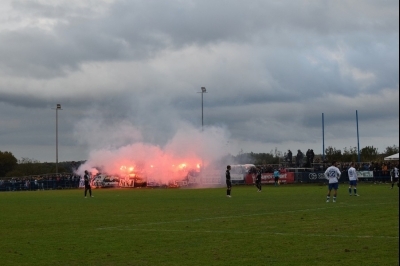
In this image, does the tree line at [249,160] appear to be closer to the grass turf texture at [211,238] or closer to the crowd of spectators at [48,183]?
the crowd of spectators at [48,183]

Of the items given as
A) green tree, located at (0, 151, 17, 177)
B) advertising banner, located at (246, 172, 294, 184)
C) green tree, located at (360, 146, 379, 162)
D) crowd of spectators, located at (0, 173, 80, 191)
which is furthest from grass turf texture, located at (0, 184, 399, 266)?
green tree, located at (0, 151, 17, 177)

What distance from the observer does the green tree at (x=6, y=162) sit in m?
139

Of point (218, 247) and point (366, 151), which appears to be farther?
point (366, 151)

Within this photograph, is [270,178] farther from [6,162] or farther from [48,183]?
[6,162]

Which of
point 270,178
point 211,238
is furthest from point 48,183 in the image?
point 211,238

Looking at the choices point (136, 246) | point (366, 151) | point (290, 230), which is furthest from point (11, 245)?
point (366, 151)

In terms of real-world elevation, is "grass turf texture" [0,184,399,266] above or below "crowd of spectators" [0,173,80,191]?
below

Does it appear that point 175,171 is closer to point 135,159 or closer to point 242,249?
point 135,159

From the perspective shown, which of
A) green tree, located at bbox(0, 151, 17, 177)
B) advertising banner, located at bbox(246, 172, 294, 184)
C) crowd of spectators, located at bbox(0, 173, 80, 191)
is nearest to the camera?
advertising banner, located at bbox(246, 172, 294, 184)

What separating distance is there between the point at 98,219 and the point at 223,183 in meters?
49.5

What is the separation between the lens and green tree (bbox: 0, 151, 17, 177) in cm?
13888

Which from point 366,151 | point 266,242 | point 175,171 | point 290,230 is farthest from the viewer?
point 366,151

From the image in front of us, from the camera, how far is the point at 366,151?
4796 inches

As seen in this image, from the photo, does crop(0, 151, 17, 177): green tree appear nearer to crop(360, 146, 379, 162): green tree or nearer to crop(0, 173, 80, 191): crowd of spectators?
crop(0, 173, 80, 191): crowd of spectators
